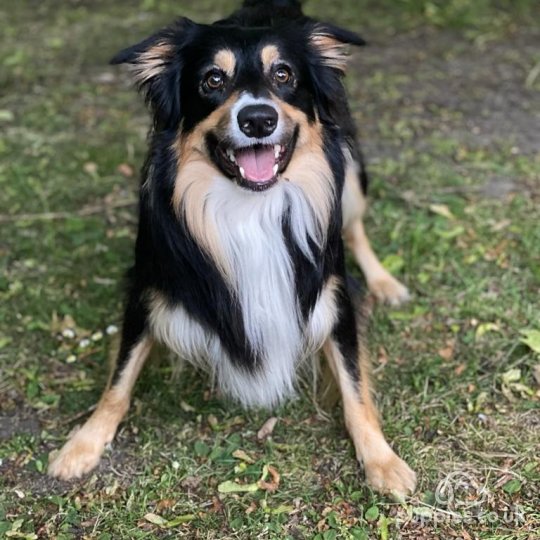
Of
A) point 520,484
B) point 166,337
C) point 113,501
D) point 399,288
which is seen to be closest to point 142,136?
point 399,288

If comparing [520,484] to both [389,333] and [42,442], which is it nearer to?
[389,333]

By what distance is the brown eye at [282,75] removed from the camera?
9.84 ft

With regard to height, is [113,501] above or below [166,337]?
below

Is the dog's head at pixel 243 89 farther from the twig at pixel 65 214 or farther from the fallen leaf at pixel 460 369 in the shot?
the twig at pixel 65 214

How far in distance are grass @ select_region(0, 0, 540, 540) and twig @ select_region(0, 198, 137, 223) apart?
1 cm

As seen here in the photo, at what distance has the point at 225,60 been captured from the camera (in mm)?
2941

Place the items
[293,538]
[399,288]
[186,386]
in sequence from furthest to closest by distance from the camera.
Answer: [399,288] < [186,386] < [293,538]

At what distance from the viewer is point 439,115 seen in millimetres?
6043

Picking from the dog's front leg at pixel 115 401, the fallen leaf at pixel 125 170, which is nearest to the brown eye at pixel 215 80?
the dog's front leg at pixel 115 401

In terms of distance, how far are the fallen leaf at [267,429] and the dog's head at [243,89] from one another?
1144 mm

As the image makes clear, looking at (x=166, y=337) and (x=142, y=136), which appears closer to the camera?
(x=166, y=337)

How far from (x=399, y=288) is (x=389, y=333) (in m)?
0.36

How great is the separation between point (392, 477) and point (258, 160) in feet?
4.40

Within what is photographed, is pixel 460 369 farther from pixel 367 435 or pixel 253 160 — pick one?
pixel 253 160
